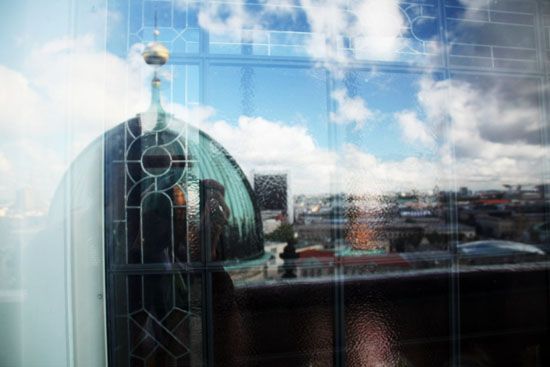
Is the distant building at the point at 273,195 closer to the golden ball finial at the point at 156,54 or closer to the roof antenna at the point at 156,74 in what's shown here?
the roof antenna at the point at 156,74

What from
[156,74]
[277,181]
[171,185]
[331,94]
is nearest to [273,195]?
[277,181]

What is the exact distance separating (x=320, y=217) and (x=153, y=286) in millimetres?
931

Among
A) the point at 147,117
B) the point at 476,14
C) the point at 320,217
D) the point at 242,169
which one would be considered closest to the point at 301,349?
the point at 320,217

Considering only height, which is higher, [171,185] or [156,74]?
[156,74]

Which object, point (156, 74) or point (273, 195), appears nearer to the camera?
point (156, 74)

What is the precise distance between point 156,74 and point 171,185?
56 cm

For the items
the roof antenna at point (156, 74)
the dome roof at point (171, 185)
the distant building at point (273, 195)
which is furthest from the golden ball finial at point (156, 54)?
the distant building at point (273, 195)

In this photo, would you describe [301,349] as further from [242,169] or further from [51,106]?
[51,106]

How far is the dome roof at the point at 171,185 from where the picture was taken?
5.03 feet

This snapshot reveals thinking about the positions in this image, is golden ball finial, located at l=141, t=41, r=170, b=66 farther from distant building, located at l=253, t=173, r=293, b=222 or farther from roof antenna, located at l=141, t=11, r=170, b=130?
distant building, located at l=253, t=173, r=293, b=222

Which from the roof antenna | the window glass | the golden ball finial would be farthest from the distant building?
the golden ball finial

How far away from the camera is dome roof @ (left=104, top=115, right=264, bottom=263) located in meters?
1.53

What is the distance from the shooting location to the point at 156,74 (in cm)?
160

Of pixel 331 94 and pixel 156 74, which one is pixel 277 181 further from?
pixel 156 74
